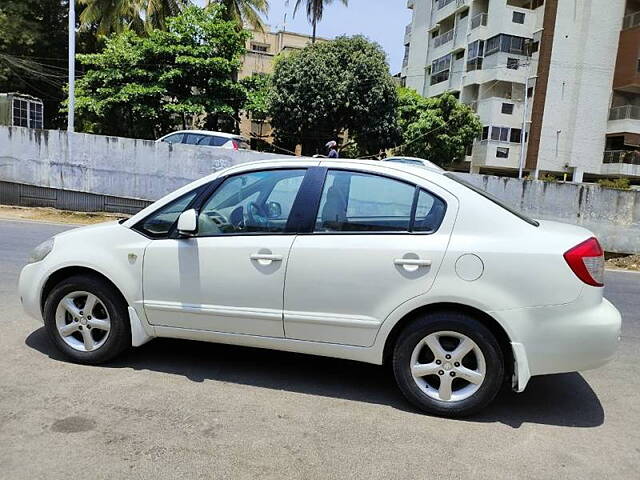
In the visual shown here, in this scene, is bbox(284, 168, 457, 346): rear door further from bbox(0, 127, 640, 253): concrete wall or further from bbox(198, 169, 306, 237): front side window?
bbox(0, 127, 640, 253): concrete wall

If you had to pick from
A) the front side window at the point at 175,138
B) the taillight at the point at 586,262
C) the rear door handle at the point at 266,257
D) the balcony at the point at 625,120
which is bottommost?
the rear door handle at the point at 266,257

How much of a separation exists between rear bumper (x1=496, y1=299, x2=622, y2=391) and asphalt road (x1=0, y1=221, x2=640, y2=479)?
1.46 feet

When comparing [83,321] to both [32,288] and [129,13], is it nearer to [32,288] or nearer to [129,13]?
[32,288]

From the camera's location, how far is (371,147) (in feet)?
90.7

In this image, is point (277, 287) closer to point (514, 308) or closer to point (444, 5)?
point (514, 308)

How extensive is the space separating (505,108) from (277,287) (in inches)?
1413

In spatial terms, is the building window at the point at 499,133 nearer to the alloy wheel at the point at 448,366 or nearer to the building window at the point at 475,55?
the building window at the point at 475,55

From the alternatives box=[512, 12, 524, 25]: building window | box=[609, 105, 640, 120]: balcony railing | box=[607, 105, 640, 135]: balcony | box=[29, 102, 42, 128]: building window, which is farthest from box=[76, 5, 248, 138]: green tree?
box=[609, 105, 640, 120]: balcony railing

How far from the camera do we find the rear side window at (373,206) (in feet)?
11.6

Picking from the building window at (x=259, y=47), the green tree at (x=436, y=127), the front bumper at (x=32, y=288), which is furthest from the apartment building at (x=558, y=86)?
the front bumper at (x=32, y=288)

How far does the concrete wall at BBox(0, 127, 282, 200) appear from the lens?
549 inches

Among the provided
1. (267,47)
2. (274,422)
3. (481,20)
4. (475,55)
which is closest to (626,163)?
(475,55)

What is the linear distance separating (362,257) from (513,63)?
36656 millimetres

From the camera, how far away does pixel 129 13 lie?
27141 mm
